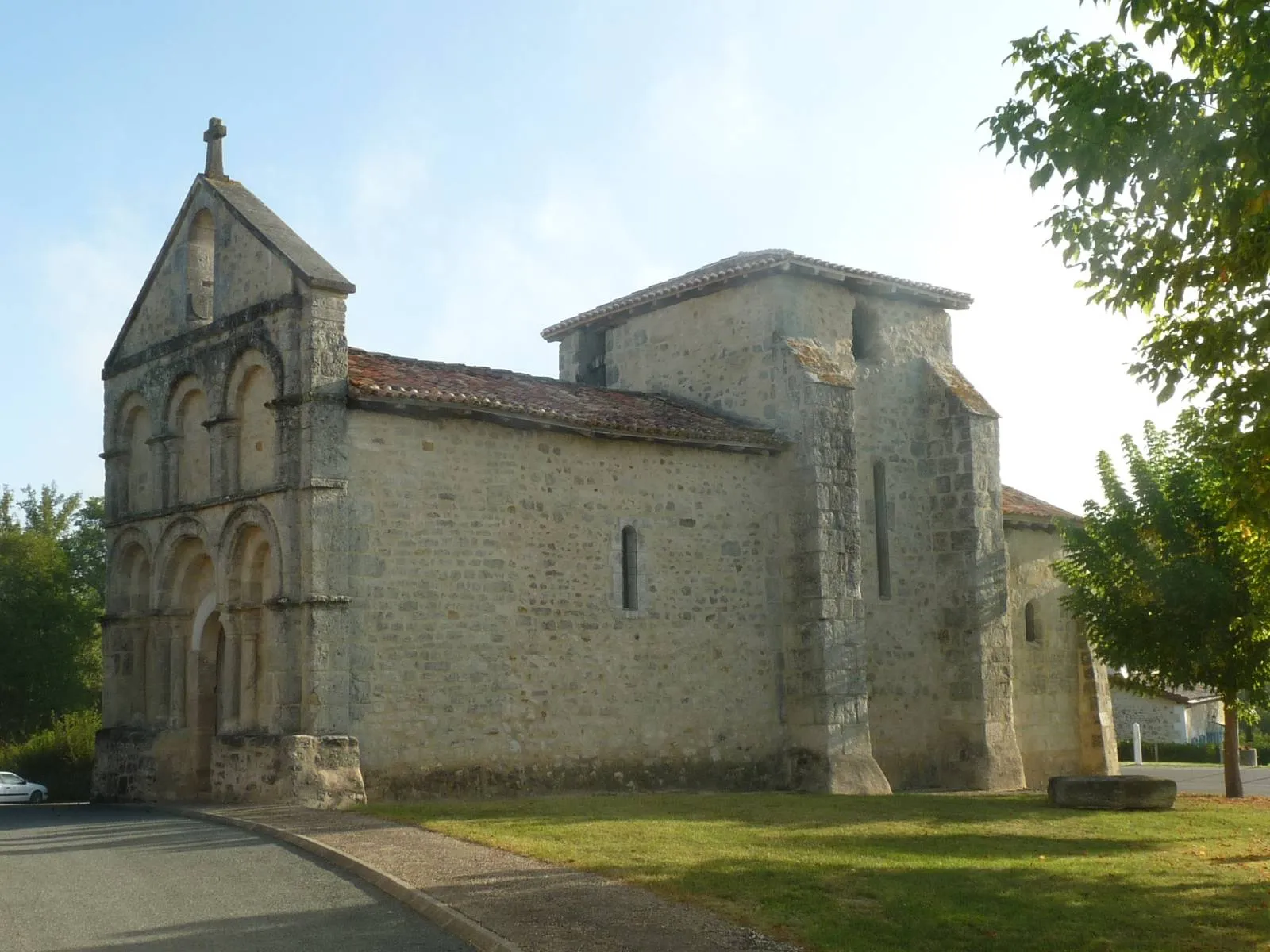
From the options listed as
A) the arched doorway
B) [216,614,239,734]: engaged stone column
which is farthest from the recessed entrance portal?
[216,614,239,734]: engaged stone column

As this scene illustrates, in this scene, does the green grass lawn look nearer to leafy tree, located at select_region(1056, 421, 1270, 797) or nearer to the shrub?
leafy tree, located at select_region(1056, 421, 1270, 797)

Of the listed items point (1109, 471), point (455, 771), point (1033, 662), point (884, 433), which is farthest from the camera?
point (1033, 662)

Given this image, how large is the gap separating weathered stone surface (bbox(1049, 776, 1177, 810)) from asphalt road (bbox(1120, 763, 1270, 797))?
547cm

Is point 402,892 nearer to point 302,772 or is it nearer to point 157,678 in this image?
point 302,772

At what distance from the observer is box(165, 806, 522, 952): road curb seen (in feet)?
27.8

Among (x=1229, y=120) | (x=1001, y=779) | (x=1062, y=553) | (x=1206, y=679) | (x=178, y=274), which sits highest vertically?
(x=178, y=274)

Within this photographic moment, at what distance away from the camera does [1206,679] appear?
19.8 metres

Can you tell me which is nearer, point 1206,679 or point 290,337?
point 290,337

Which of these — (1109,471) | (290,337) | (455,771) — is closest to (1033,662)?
(1109,471)

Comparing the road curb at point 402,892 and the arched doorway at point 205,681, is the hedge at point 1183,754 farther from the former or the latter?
the road curb at point 402,892

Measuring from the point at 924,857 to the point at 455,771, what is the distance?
716cm

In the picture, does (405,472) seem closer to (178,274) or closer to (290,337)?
(290,337)

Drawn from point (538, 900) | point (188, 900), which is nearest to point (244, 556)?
point (188, 900)

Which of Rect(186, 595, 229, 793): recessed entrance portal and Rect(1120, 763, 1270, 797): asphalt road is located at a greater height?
Rect(186, 595, 229, 793): recessed entrance portal
